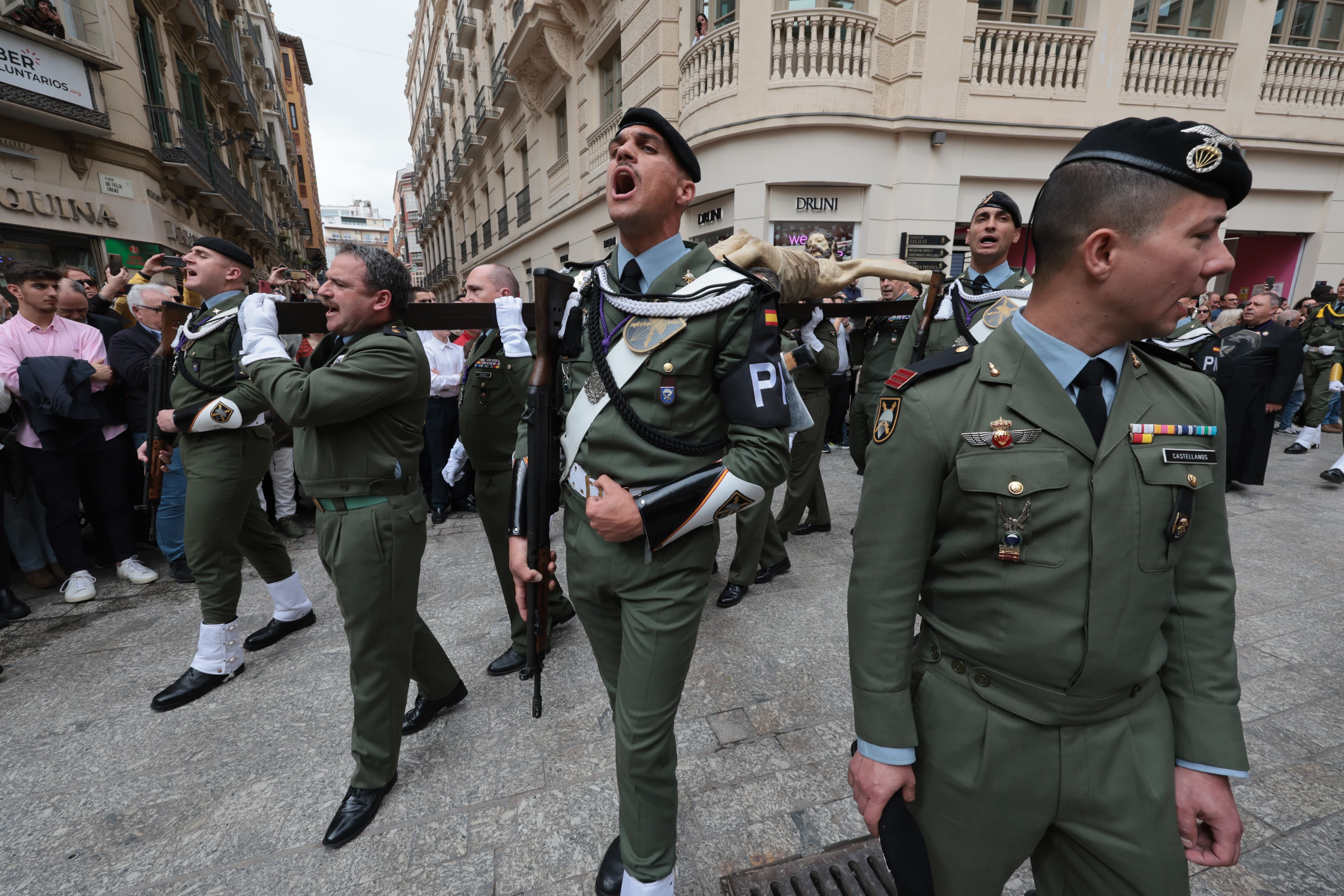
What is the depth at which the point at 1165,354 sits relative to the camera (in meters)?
1.30

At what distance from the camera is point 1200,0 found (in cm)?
983

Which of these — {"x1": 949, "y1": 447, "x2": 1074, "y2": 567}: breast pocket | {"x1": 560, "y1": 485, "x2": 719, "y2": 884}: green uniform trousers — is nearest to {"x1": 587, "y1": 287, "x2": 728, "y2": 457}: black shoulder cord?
{"x1": 560, "y1": 485, "x2": 719, "y2": 884}: green uniform trousers

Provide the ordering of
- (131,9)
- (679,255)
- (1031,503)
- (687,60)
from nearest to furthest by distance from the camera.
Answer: (1031,503) < (679,255) < (687,60) < (131,9)

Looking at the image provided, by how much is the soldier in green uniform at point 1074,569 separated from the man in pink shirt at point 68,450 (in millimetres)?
5544

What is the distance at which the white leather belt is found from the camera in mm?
1694

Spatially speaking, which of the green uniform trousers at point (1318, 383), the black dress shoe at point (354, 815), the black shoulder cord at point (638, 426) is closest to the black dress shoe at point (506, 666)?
the black dress shoe at point (354, 815)

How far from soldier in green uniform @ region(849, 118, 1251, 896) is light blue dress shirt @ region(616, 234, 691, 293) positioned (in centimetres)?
92

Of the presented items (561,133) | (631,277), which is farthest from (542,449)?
(561,133)

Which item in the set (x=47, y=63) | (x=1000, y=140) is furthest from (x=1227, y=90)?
(x=47, y=63)

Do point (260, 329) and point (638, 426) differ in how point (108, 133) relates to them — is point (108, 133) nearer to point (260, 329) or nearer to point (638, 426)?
point (260, 329)

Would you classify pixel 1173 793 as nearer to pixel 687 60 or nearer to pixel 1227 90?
pixel 687 60

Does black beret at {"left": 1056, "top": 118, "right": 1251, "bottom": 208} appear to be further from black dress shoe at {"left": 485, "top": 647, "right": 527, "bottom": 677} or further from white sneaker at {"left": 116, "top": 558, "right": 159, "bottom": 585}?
white sneaker at {"left": 116, "top": 558, "right": 159, "bottom": 585}

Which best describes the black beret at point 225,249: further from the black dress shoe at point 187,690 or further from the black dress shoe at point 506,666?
the black dress shoe at point 506,666

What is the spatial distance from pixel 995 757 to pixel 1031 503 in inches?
19.8
